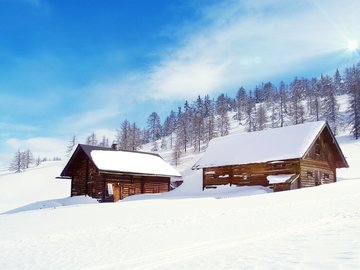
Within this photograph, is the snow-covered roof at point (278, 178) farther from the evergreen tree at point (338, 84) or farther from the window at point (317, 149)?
the evergreen tree at point (338, 84)

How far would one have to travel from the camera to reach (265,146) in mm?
32781

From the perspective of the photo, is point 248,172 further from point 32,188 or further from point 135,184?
point 32,188

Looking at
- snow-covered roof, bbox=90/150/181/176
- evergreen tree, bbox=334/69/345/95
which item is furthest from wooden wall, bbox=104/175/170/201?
evergreen tree, bbox=334/69/345/95

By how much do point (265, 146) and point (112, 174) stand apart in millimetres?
14950

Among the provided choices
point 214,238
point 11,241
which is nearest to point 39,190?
point 11,241

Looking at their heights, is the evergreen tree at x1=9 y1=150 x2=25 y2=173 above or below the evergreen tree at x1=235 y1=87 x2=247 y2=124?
below

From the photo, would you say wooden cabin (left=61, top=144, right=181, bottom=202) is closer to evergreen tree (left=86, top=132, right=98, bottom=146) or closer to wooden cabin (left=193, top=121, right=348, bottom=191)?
wooden cabin (left=193, top=121, right=348, bottom=191)

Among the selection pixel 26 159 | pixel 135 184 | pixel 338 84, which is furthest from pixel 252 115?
pixel 135 184

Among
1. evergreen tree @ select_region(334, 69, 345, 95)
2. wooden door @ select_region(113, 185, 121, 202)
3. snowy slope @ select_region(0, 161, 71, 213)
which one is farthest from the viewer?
evergreen tree @ select_region(334, 69, 345, 95)

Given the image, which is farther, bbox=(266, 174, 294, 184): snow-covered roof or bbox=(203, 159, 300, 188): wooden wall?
bbox=(203, 159, 300, 188): wooden wall

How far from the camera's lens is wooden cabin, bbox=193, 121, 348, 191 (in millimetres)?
29875

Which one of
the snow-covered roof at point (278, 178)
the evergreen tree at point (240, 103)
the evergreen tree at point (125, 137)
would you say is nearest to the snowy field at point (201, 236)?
the snow-covered roof at point (278, 178)

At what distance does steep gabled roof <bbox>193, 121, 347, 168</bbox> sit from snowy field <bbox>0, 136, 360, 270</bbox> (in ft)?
20.3

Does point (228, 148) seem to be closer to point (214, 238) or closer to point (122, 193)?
point (122, 193)
